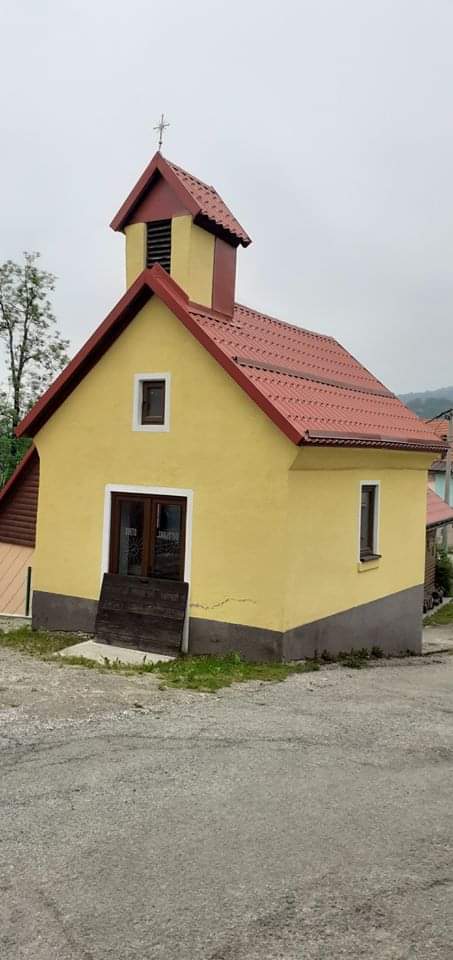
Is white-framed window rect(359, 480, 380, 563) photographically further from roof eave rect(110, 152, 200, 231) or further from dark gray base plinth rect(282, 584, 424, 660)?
roof eave rect(110, 152, 200, 231)

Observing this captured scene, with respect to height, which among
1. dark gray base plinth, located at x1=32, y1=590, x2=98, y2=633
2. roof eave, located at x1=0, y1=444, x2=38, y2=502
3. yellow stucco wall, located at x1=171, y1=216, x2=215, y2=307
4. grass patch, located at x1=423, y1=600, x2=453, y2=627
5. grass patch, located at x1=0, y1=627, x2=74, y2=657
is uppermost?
yellow stucco wall, located at x1=171, y1=216, x2=215, y2=307

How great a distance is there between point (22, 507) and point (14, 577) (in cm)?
152

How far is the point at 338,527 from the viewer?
35.8ft

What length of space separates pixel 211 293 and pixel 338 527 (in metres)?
4.37

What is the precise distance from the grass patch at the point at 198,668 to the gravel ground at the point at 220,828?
725 mm

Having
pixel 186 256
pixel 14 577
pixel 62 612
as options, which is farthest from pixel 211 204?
pixel 14 577

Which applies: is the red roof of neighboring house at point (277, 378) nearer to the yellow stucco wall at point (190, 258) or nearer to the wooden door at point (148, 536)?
the yellow stucco wall at point (190, 258)

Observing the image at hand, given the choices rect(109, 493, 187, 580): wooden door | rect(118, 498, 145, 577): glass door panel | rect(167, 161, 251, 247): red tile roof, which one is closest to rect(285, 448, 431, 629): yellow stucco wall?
rect(109, 493, 187, 580): wooden door

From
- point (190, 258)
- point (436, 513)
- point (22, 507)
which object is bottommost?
point (22, 507)

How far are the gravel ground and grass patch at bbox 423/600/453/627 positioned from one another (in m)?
12.5

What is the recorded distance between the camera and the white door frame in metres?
10.3

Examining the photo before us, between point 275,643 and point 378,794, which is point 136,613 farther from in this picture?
point 378,794

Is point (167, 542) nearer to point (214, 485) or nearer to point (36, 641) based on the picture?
point (214, 485)

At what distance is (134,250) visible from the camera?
11.7 meters
